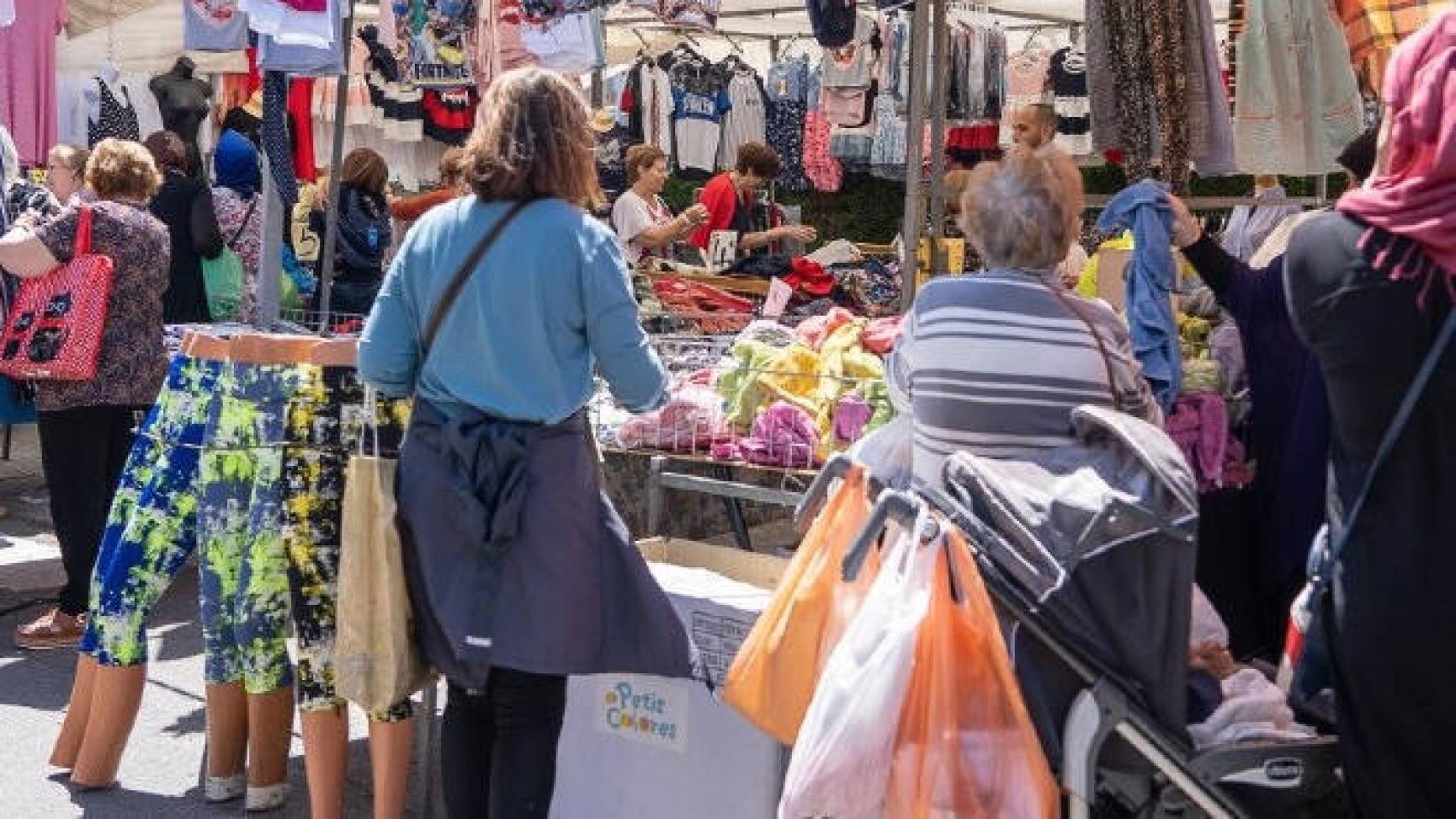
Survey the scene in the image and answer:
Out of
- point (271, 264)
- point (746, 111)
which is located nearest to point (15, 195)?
point (271, 264)

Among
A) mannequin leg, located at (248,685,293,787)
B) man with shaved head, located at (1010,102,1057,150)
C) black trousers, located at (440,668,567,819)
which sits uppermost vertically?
man with shaved head, located at (1010,102,1057,150)

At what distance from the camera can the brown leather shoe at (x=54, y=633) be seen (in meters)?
6.26

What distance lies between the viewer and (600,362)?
3396mm

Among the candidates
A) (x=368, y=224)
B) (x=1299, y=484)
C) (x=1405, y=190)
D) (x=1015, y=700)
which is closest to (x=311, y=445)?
(x=1015, y=700)

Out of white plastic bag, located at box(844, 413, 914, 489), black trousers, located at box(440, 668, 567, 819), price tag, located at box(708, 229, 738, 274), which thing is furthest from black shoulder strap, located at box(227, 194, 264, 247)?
white plastic bag, located at box(844, 413, 914, 489)

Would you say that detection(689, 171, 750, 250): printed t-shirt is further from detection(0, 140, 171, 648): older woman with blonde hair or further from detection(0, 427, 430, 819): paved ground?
detection(0, 140, 171, 648): older woman with blonde hair

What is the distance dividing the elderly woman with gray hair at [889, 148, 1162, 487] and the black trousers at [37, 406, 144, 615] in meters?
3.86

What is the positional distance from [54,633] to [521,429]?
368 cm

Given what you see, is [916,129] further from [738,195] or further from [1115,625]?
[738,195]

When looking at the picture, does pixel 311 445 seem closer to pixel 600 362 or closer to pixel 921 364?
pixel 600 362

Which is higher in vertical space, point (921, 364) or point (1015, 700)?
point (921, 364)

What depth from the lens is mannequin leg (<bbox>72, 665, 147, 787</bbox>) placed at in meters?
4.62

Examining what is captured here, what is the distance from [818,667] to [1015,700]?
43 centimetres

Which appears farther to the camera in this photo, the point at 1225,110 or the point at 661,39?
the point at 661,39
